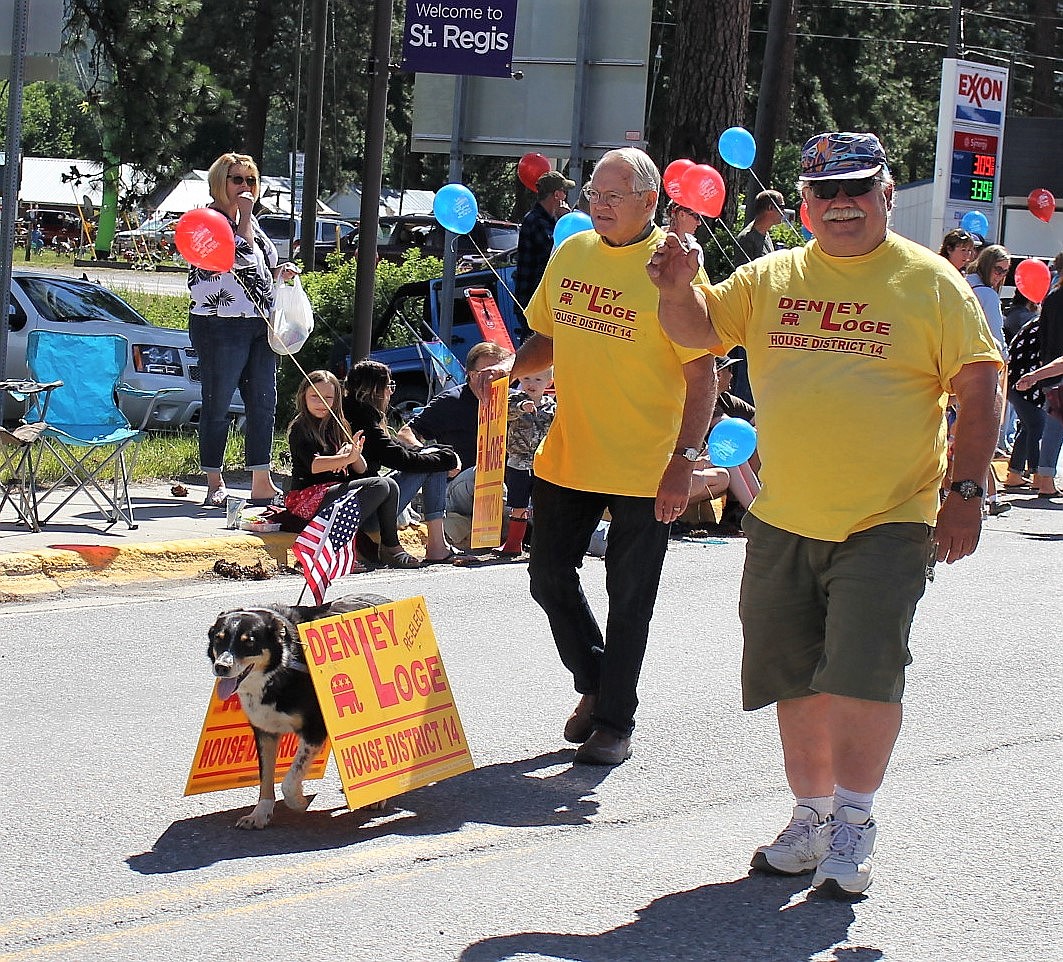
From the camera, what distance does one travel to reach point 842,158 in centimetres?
443

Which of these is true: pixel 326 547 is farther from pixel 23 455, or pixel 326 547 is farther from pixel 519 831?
pixel 23 455

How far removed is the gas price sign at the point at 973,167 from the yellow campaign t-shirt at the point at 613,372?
16.5 meters

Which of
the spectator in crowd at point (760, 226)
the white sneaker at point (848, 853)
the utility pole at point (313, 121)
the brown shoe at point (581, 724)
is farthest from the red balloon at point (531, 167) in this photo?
the utility pole at point (313, 121)

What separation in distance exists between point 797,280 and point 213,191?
632 cm

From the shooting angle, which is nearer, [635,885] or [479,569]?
[635,885]

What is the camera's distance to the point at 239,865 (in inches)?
184

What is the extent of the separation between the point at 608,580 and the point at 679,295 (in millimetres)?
1442

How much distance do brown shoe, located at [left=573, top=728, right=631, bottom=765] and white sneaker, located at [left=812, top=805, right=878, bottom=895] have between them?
138 centimetres

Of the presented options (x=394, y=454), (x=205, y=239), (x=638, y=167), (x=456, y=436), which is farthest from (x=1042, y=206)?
(x=638, y=167)

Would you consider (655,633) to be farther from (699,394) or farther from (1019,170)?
(1019,170)

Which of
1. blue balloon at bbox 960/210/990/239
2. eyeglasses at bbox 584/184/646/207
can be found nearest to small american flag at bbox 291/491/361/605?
eyeglasses at bbox 584/184/646/207

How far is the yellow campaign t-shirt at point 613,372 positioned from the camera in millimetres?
5613

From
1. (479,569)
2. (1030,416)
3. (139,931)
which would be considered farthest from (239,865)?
(1030,416)

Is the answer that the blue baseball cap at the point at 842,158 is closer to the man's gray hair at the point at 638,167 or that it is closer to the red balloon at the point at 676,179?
the man's gray hair at the point at 638,167
